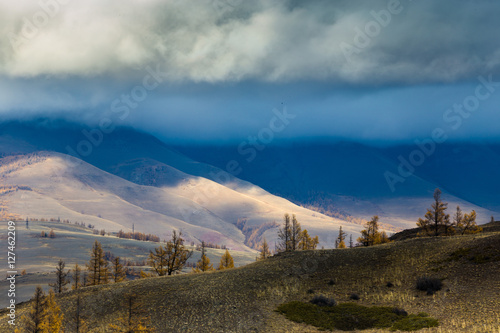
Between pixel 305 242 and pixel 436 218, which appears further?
pixel 305 242

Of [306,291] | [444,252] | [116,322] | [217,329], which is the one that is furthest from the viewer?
[444,252]

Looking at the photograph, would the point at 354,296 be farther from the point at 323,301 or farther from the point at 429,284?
the point at 429,284

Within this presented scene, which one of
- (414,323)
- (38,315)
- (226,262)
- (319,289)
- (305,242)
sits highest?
(305,242)

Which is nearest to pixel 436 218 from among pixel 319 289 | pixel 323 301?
pixel 319 289

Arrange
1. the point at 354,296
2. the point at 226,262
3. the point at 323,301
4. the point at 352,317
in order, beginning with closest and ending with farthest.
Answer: the point at 352,317
the point at 323,301
the point at 354,296
the point at 226,262

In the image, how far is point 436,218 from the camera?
8675 centimetres

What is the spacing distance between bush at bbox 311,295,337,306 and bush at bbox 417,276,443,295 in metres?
9.93

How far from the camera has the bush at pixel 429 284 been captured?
154ft

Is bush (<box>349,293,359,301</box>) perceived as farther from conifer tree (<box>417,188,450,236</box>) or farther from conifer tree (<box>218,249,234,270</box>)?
conifer tree (<box>218,249,234,270</box>)

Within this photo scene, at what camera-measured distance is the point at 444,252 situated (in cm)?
5744

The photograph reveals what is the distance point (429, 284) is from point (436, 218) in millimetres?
42983

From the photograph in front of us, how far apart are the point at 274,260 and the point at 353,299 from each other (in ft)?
64.2

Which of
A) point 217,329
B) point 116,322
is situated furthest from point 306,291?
point 116,322

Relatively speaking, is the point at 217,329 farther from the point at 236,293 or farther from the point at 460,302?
the point at 460,302
